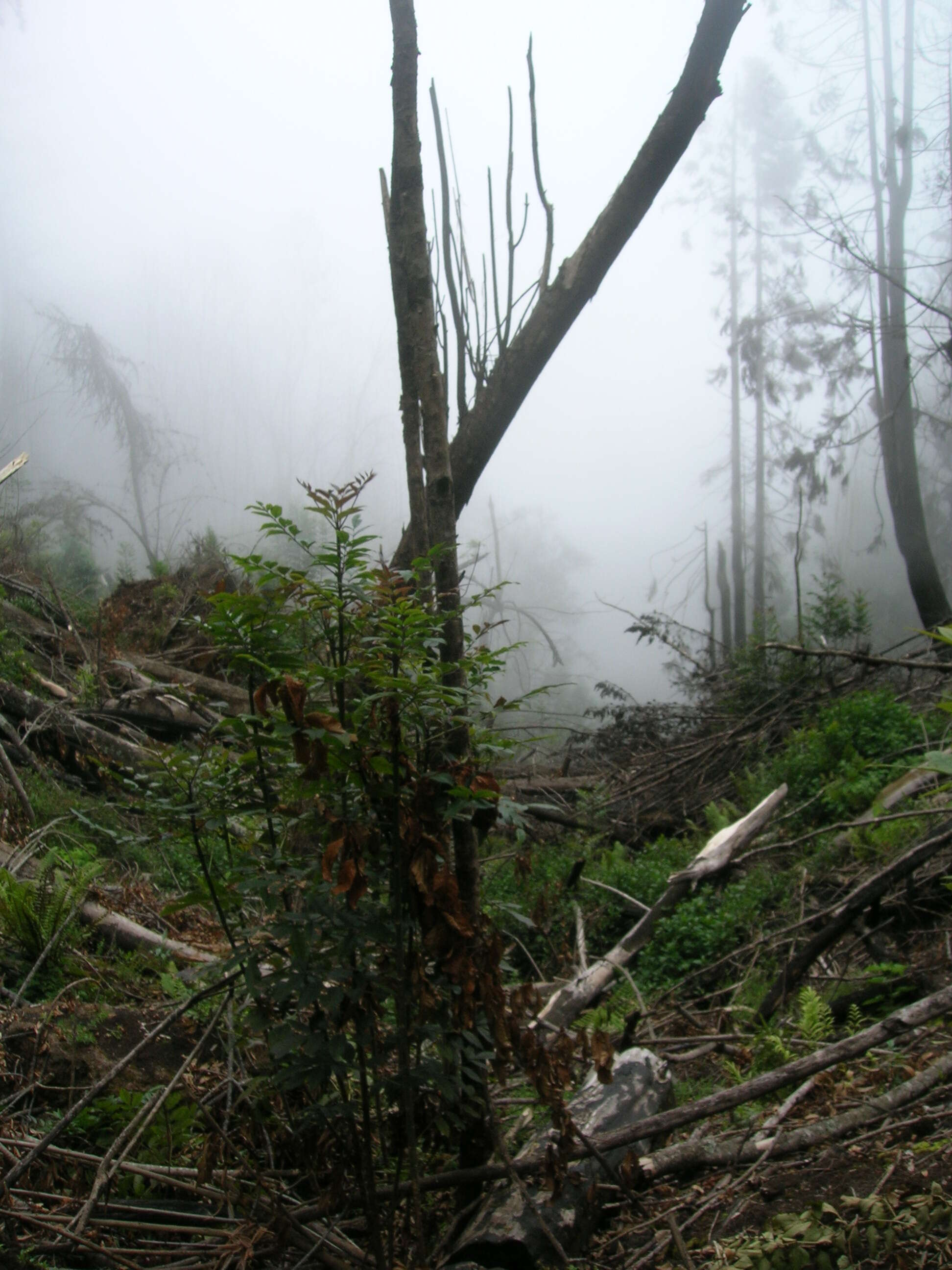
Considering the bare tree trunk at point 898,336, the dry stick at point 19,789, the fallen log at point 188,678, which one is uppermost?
the bare tree trunk at point 898,336

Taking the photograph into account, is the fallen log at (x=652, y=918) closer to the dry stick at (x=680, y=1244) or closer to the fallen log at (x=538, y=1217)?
the fallen log at (x=538, y=1217)

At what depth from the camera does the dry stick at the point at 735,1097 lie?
1835 mm

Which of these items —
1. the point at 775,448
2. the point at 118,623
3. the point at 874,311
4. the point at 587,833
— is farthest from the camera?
the point at 775,448

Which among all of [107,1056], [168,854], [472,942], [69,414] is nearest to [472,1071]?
[472,942]

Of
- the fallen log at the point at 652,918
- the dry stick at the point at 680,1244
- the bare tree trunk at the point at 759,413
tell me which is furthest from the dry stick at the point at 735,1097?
the bare tree trunk at the point at 759,413

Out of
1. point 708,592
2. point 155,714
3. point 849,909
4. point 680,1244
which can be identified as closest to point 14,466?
point 155,714

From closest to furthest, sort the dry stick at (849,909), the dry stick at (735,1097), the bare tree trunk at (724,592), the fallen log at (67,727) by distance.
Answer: the dry stick at (735,1097) < the dry stick at (849,909) < the fallen log at (67,727) < the bare tree trunk at (724,592)

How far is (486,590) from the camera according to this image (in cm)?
177

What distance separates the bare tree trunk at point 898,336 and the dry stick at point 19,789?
28.9 ft

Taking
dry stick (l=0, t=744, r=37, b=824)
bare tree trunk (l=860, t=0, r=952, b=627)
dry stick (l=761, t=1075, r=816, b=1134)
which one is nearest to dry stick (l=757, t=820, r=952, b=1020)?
dry stick (l=761, t=1075, r=816, b=1134)

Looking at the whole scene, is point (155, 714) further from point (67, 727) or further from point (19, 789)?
point (19, 789)

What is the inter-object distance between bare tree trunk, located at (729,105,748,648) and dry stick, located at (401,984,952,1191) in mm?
13186

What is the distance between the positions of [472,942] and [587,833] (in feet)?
16.9

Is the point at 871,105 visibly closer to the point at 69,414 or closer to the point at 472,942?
the point at 69,414
